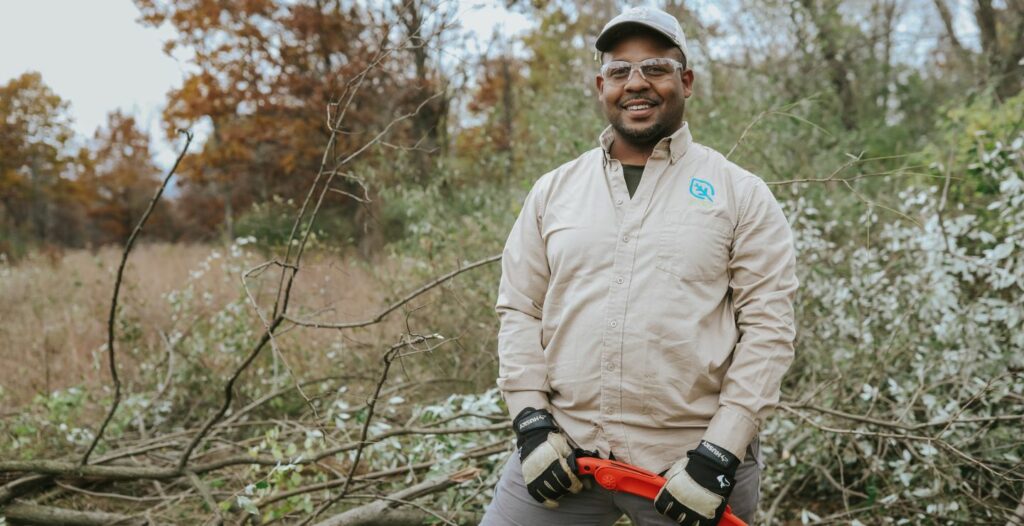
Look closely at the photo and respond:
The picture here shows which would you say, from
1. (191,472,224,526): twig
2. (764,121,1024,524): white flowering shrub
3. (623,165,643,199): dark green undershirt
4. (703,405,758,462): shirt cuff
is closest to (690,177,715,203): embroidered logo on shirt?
(623,165,643,199): dark green undershirt

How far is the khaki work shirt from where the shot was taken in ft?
6.58

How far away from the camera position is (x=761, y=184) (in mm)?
2133

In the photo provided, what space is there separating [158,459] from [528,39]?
56.7ft

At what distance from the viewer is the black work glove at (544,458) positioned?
2049 mm

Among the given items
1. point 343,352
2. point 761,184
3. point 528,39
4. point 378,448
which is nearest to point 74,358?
point 343,352

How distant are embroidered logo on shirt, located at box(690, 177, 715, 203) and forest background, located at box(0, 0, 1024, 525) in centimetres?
87

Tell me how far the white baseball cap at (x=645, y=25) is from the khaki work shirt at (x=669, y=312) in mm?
280

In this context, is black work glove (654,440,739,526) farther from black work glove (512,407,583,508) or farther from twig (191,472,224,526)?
twig (191,472,224,526)

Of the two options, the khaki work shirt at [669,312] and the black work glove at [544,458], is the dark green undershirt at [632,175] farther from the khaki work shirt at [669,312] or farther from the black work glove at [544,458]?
the black work glove at [544,458]

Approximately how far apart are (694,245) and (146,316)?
6109mm

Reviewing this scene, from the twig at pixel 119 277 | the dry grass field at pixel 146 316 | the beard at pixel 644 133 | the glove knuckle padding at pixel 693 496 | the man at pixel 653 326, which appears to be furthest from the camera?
the dry grass field at pixel 146 316

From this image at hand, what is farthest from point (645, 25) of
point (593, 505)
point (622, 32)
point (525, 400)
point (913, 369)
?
point (913, 369)

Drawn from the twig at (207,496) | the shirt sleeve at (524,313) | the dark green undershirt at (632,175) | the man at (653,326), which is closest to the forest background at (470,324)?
the twig at (207,496)

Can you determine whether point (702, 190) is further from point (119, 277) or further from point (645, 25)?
point (119, 277)
